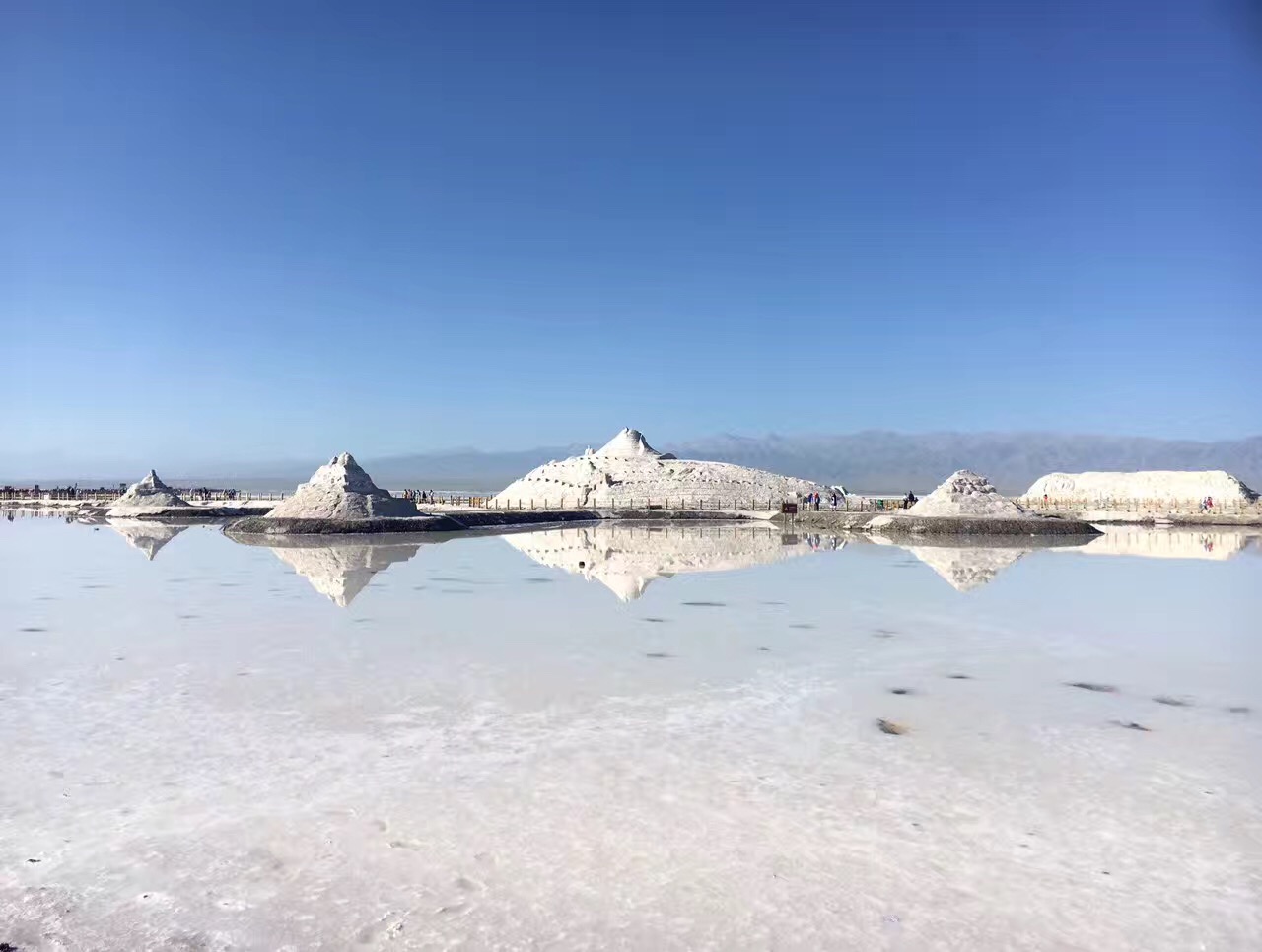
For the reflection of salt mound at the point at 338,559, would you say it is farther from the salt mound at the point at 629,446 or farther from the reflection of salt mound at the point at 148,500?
the salt mound at the point at 629,446

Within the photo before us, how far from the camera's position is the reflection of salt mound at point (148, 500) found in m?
44.6

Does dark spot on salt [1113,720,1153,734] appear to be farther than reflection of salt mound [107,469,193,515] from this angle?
No

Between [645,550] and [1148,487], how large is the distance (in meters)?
52.1

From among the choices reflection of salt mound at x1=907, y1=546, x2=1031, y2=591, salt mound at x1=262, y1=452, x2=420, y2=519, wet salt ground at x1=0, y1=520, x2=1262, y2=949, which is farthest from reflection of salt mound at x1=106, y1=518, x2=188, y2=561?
reflection of salt mound at x1=907, y1=546, x2=1031, y2=591

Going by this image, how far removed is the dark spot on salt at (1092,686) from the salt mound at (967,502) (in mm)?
26129

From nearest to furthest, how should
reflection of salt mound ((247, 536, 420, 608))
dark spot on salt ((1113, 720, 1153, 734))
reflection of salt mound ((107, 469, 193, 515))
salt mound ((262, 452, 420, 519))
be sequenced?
dark spot on salt ((1113, 720, 1153, 734))
reflection of salt mound ((247, 536, 420, 608))
salt mound ((262, 452, 420, 519))
reflection of salt mound ((107, 469, 193, 515))

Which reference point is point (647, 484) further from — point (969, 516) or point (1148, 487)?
point (1148, 487)

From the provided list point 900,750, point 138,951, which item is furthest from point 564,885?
point 900,750

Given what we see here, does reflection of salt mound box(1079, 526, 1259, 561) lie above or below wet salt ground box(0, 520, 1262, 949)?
above

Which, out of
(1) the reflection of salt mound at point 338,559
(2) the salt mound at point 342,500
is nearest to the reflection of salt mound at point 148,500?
(2) the salt mound at point 342,500

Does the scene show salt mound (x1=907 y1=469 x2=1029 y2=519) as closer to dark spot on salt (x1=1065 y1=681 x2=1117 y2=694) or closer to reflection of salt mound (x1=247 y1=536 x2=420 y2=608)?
reflection of salt mound (x1=247 y1=536 x2=420 y2=608)

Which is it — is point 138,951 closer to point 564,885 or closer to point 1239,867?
point 564,885

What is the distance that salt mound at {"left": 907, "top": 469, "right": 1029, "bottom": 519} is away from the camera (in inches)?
1373

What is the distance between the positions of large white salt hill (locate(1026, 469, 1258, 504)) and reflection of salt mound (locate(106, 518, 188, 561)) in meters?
51.0
